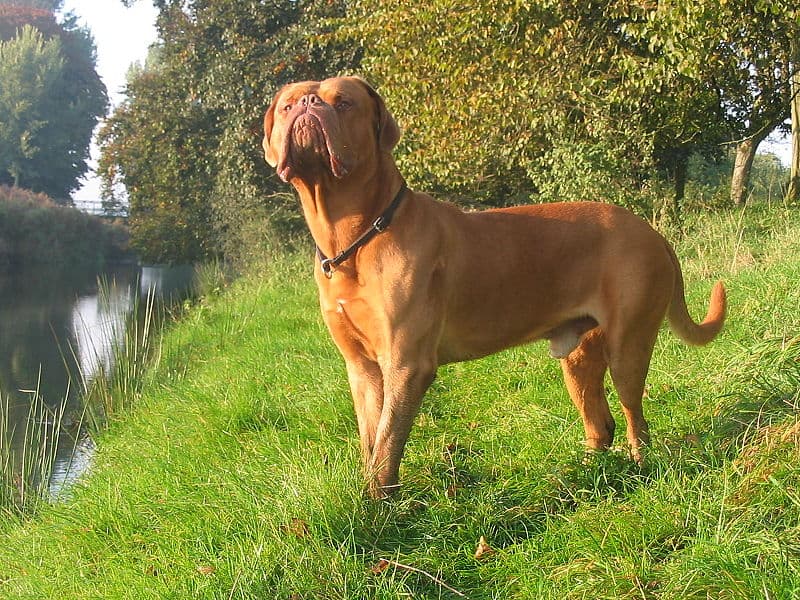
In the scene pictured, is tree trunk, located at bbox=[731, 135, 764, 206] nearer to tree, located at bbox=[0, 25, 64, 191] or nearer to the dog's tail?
the dog's tail

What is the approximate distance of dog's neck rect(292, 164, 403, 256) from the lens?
3.41 m

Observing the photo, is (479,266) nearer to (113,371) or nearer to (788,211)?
(113,371)

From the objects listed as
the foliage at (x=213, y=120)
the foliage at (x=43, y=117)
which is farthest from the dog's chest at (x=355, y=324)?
the foliage at (x=43, y=117)

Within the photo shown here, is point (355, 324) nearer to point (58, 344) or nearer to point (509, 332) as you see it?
point (509, 332)

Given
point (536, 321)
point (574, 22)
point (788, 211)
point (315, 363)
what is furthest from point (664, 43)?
point (536, 321)

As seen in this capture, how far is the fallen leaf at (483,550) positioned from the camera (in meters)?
3.08

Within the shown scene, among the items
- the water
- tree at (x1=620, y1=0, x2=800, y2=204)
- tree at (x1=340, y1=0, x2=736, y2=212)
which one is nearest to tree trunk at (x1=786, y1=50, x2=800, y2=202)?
tree at (x1=620, y1=0, x2=800, y2=204)

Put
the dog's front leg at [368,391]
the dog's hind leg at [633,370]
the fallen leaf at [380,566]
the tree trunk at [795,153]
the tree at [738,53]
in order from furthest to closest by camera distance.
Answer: the tree trunk at [795,153], the tree at [738,53], the dog's hind leg at [633,370], the dog's front leg at [368,391], the fallen leaf at [380,566]

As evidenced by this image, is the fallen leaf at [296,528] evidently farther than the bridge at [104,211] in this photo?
No

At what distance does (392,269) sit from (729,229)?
270 inches

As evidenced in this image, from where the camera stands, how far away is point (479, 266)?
3.65m

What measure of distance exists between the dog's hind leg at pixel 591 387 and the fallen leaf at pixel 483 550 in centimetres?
107

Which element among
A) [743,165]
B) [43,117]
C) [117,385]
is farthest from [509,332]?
[43,117]

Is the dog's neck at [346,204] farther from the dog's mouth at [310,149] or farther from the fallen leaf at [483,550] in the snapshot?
the fallen leaf at [483,550]
